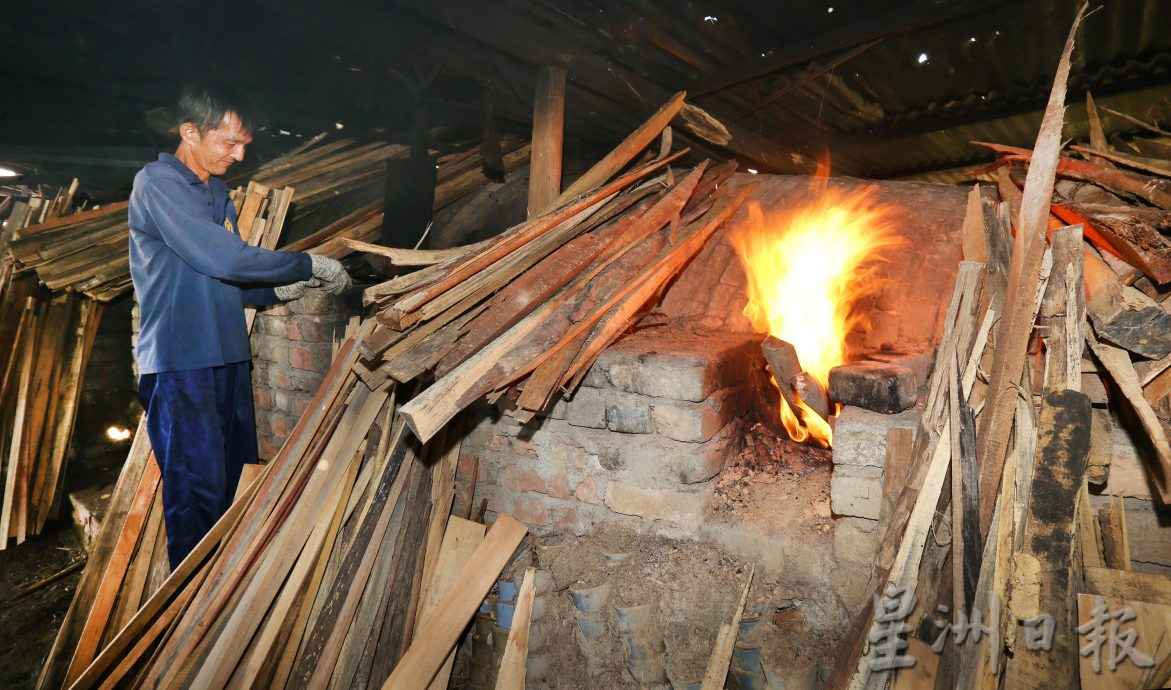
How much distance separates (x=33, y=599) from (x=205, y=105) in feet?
11.6

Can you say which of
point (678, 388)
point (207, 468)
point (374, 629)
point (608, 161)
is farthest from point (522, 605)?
point (608, 161)

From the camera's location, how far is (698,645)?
78.5 inches

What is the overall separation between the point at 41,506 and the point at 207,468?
3.04 m

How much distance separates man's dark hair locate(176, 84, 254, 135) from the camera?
257 cm

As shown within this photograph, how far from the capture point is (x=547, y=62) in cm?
280

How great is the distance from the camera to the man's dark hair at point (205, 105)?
8.43 feet

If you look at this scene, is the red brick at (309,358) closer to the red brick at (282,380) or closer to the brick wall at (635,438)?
the red brick at (282,380)

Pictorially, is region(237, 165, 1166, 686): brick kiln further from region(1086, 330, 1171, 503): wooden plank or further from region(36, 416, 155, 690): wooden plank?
region(36, 416, 155, 690): wooden plank

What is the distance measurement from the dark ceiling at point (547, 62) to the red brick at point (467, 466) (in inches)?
80.0

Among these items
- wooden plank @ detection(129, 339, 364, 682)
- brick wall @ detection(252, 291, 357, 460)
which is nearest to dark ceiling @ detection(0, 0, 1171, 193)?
brick wall @ detection(252, 291, 357, 460)

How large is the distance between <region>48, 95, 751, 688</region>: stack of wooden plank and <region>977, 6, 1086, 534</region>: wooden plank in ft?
4.19

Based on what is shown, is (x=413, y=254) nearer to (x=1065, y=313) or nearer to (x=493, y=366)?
(x=493, y=366)

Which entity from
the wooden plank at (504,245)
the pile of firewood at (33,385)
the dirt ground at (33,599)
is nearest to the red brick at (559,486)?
the wooden plank at (504,245)

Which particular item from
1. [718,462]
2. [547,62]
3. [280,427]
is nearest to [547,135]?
[547,62]
